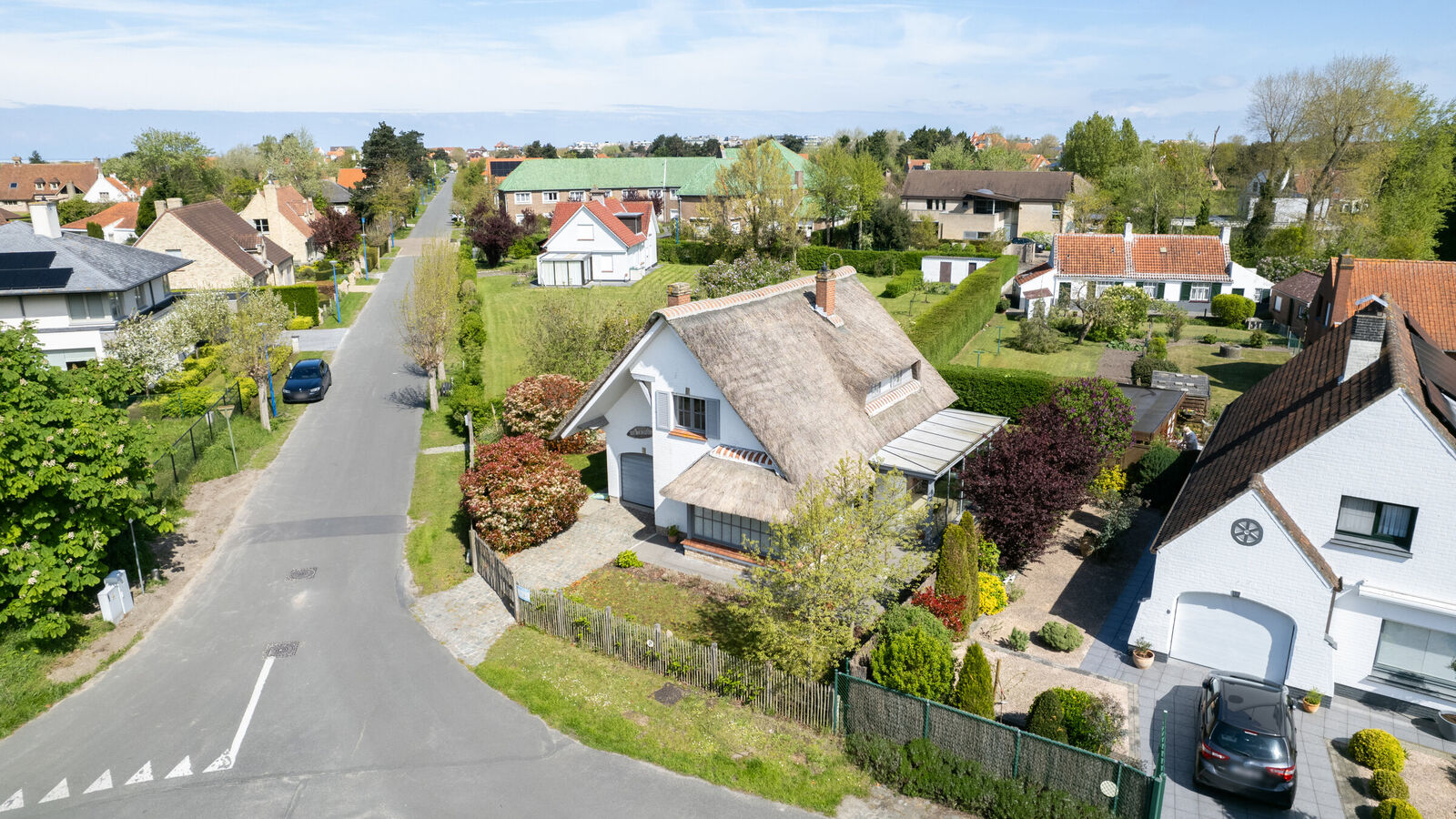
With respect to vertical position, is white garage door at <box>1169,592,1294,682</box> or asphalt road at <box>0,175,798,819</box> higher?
white garage door at <box>1169,592,1294,682</box>

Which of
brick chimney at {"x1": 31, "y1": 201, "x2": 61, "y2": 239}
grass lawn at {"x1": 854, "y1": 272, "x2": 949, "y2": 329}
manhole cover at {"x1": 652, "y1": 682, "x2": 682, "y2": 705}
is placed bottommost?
manhole cover at {"x1": 652, "y1": 682, "x2": 682, "y2": 705}

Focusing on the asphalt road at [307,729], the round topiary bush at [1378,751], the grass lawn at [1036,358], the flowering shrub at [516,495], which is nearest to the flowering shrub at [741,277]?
the grass lawn at [1036,358]

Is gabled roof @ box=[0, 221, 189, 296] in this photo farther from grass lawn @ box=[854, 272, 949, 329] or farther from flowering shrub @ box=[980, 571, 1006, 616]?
grass lawn @ box=[854, 272, 949, 329]

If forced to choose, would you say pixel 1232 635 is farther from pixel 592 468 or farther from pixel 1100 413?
pixel 592 468

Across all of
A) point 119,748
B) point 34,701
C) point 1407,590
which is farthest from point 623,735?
point 1407,590

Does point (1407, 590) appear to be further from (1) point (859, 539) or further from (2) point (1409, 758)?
(1) point (859, 539)

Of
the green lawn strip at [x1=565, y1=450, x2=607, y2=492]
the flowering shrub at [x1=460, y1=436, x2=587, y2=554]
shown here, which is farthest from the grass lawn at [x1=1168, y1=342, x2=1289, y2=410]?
the flowering shrub at [x1=460, y1=436, x2=587, y2=554]

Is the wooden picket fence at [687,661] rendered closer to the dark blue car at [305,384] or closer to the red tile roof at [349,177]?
the dark blue car at [305,384]
